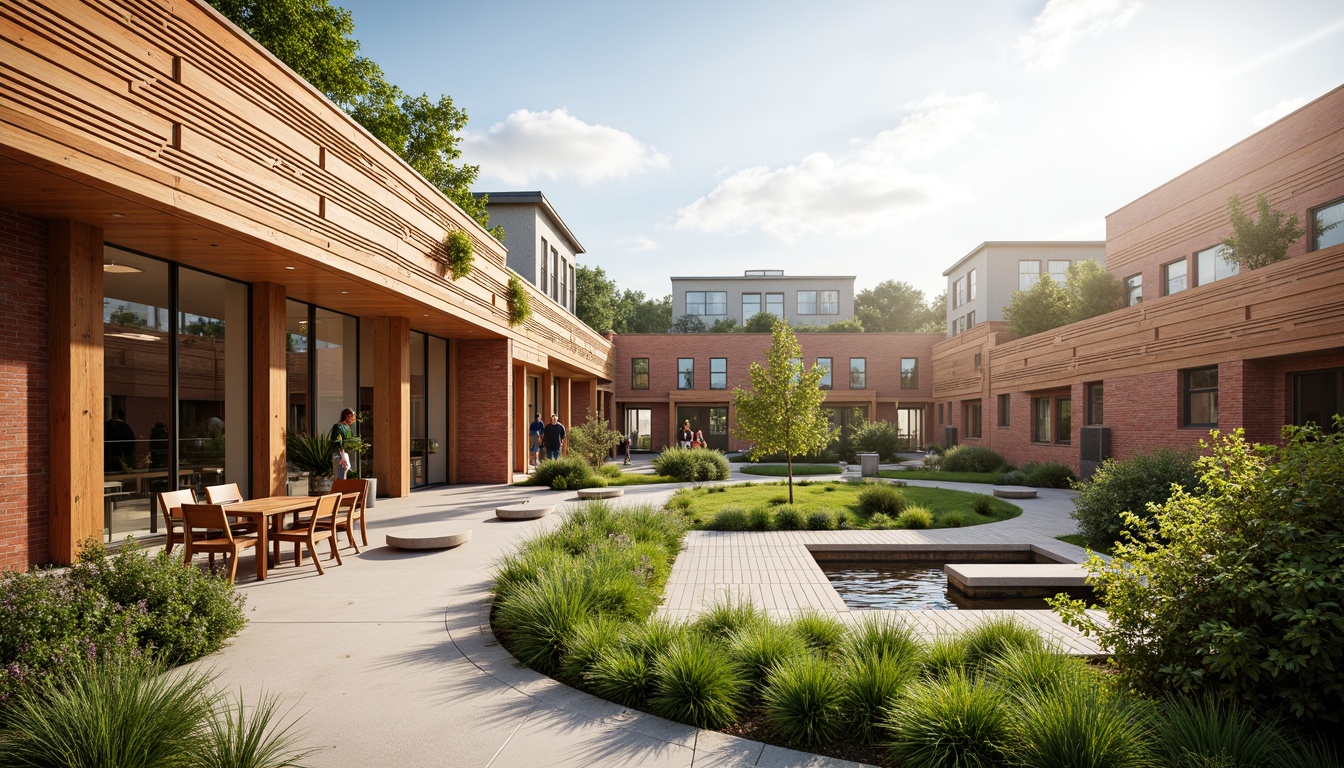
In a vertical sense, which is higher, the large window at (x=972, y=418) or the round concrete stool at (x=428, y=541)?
the large window at (x=972, y=418)

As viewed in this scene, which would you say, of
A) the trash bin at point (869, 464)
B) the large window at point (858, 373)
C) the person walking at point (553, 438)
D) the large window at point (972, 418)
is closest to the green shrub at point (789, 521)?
the person walking at point (553, 438)

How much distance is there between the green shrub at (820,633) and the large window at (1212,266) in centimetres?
1954

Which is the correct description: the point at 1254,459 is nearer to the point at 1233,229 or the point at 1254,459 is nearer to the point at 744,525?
the point at 744,525

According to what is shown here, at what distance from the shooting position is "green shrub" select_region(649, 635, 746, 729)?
13.7 feet

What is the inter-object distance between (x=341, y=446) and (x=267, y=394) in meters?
1.85

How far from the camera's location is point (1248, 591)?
3.54 m

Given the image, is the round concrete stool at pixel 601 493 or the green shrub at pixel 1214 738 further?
the round concrete stool at pixel 601 493

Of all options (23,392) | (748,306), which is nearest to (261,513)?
(23,392)

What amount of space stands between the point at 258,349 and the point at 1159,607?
497 inches

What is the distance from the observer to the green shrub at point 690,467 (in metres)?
21.1

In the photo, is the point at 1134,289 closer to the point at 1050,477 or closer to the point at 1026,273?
the point at 1050,477

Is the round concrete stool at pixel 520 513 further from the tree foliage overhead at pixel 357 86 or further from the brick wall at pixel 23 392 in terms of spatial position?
the tree foliage overhead at pixel 357 86

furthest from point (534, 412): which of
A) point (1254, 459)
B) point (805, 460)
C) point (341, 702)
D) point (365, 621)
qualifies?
point (1254, 459)

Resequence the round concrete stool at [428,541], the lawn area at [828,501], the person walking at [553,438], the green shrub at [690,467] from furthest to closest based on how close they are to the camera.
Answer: the green shrub at [690,467] → the person walking at [553,438] → the lawn area at [828,501] → the round concrete stool at [428,541]
